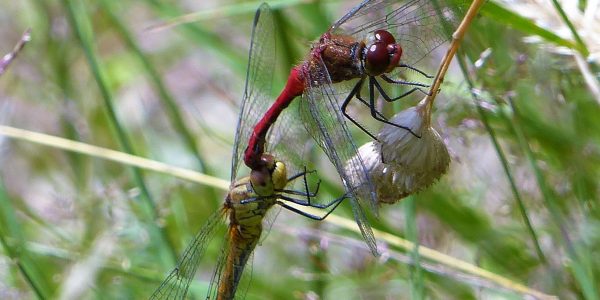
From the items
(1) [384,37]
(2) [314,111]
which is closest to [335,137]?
(2) [314,111]

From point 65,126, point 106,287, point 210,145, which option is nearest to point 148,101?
point 210,145

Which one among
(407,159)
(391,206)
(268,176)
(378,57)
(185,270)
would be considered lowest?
(391,206)

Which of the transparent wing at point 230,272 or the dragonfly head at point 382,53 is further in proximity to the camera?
the transparent wing at point 230,272

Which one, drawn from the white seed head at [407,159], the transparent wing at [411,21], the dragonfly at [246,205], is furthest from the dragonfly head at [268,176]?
the white seed head at [407,159]

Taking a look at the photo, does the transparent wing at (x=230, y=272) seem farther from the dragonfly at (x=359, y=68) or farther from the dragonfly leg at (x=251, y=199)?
the dragonfly at (x=359, y=68)

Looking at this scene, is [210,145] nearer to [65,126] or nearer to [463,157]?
[65,126]

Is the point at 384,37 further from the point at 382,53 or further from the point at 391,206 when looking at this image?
the point at 391,206

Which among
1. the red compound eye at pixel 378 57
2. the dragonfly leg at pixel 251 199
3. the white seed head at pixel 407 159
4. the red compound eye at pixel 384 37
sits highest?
the red compound eye at pixel 384 37
